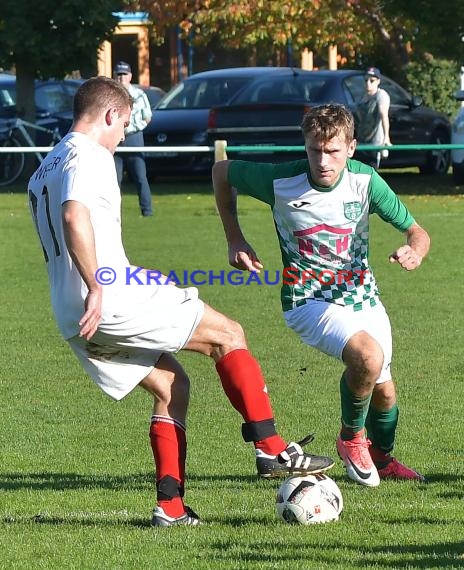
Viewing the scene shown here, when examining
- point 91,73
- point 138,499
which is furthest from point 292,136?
point 138,499

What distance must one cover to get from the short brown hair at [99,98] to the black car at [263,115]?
14623mm

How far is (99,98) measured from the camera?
5207 mm

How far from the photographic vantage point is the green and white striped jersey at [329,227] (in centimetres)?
600

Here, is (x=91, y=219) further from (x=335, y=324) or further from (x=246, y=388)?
(x=335, y=324)

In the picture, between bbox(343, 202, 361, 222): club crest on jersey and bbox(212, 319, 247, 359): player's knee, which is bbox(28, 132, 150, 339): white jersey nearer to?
bbox(212, 319, 247, 359): player's knee

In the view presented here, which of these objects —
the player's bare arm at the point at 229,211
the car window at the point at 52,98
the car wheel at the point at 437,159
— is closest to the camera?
the player's bare arm at the point at 229,211

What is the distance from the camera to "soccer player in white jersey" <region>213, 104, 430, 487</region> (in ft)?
19.4

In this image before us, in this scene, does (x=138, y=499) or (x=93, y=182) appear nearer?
(x=93, y=182)

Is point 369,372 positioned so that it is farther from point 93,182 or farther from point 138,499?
point 93,182

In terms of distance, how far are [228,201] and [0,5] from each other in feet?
62.1

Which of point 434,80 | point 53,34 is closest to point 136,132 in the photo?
point 53,34

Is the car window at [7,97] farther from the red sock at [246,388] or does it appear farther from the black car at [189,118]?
the red sock at [246,388]

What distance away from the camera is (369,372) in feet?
19.4

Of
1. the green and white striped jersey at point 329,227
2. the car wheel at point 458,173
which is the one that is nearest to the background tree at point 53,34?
the car wheel at point 458,173
